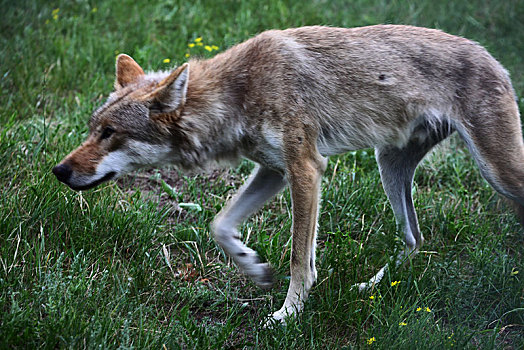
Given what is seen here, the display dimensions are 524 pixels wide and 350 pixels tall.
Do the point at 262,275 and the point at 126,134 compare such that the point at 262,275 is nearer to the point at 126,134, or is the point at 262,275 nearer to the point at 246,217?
the point at 246,217

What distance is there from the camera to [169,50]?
23.7 ft

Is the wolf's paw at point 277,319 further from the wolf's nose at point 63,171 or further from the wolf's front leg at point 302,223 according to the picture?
the wolf's nose at point 63,171

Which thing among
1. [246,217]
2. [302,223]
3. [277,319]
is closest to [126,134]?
[246,217]

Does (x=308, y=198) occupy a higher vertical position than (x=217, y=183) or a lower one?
higher

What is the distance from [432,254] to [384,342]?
5.00ft

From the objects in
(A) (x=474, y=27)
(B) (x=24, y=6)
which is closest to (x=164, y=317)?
(B) (x=24, y=6)

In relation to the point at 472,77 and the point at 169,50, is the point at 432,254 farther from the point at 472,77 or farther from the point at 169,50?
the point at 169,50

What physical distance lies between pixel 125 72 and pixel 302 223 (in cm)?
177

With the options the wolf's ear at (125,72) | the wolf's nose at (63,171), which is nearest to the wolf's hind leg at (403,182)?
the wolf's ear at (125,72)

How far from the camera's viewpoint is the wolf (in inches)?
162

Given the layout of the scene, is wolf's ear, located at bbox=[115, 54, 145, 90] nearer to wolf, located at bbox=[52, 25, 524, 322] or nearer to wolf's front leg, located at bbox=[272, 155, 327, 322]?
wolf, located at bbox=[52, 25, 524, 322]

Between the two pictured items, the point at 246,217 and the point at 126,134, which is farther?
the point at 246,217

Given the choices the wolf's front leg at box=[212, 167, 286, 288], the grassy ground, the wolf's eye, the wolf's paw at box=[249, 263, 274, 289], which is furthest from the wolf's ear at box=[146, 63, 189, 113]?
the wolf's paw at box=[249, 263, 274, 289]

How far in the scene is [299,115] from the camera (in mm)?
4227
